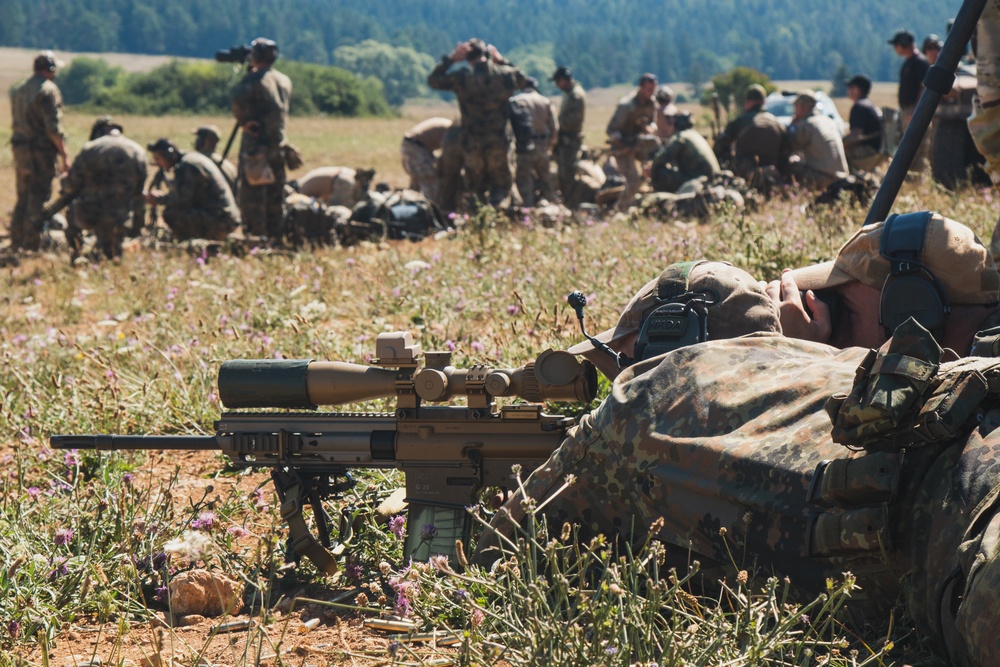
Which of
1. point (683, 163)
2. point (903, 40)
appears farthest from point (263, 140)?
point (903, 40)

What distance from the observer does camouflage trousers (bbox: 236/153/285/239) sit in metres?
11.5

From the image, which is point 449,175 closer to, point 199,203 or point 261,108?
point 261,108

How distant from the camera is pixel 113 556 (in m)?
3.43

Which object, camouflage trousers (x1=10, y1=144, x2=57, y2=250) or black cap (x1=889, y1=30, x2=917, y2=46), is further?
camouflage trousers (x1=10, y1=144, x2=57, y2=250)

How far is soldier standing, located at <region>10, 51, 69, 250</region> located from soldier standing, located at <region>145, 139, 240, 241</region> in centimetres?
208

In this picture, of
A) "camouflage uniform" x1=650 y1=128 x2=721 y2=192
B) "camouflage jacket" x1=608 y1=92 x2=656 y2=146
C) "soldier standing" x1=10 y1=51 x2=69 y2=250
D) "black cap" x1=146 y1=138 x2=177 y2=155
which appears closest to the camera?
"camouflage uniform" x1=650 y1=128 x2=721 y2=192

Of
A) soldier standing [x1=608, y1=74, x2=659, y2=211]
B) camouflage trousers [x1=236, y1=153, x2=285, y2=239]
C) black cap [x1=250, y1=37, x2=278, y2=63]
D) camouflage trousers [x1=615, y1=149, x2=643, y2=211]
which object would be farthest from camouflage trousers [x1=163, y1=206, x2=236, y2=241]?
soldier standing [x1=608, y1=74, x2=659, y2=211]

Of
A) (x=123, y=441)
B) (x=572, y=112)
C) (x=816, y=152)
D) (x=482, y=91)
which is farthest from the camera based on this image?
(x=572, y=112)

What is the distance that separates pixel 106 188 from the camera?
11.3m

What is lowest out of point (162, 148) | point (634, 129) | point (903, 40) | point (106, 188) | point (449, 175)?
point (106, 188)

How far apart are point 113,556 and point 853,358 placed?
223 centimetres

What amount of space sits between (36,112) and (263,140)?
3527 mm

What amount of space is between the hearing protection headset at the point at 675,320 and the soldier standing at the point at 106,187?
9.14 m

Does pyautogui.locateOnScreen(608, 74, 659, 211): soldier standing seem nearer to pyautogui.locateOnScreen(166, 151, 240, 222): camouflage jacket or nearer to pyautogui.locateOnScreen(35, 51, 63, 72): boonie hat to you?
pyautogui.locateOnScreen(166, 151, 240, 222): camouflage jacket
